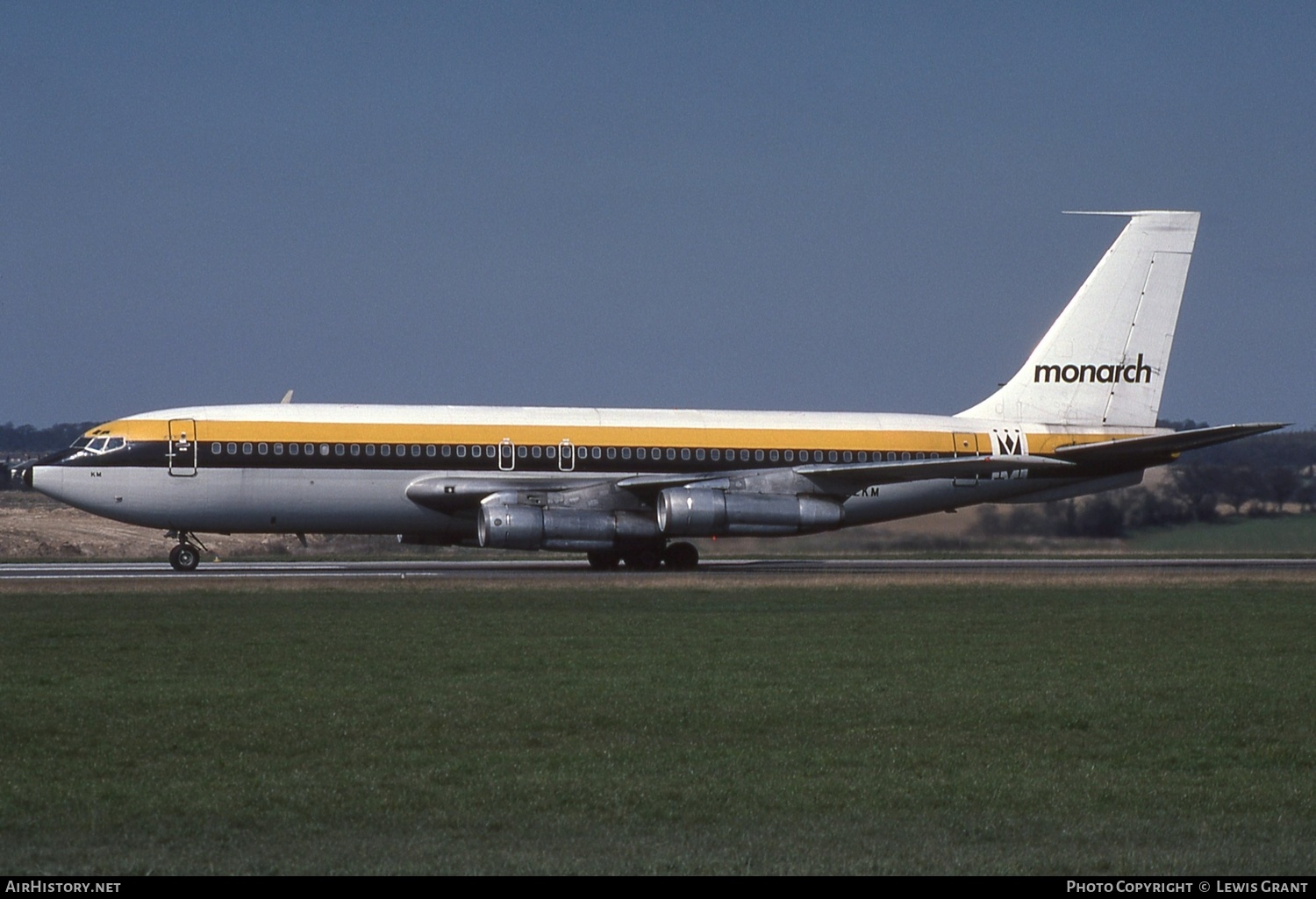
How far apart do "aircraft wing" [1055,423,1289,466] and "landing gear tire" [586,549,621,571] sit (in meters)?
11.7

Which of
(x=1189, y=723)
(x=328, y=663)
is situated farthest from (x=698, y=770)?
(x=328, y=663)

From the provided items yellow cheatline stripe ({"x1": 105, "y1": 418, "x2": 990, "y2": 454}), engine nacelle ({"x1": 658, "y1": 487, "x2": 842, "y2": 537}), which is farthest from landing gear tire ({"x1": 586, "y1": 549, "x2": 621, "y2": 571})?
yellow cheatline stripe ({"x1": 105, "y1": 418, "x2": 990, "y2": 454})

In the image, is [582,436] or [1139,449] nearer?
[582,436]

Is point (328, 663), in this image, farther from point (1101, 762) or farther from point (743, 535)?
point (743, 535)

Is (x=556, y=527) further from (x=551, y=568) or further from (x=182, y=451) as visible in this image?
(x=182, y=451)

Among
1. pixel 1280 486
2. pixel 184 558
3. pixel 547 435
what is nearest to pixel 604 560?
pixel 547 435

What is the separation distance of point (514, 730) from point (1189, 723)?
20.2ft

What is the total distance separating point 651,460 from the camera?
126ft

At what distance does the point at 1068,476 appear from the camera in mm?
40750

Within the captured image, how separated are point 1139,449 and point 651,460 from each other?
40.4 feet

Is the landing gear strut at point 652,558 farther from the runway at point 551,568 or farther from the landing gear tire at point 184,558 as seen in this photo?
the landing gear tire at point 184,558

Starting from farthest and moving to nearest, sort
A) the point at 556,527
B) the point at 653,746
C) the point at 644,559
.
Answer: the point at 644,559 → the point at 556,527 → the point at 653,746

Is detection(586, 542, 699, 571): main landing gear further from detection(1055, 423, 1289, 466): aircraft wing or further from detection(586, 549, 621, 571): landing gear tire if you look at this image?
detection(1055, 423, 1289, 466): aircraft wing
